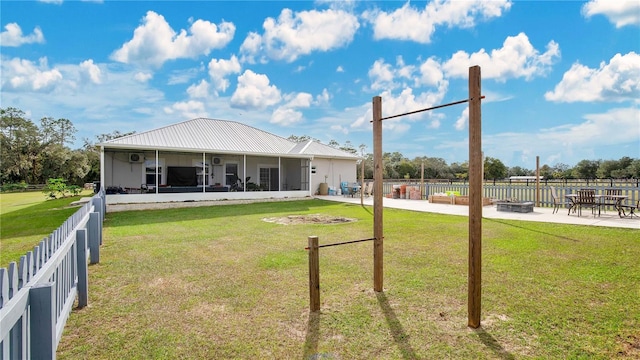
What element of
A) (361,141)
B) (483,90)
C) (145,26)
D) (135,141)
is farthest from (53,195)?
(361,141)

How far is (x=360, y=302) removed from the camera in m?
3.68

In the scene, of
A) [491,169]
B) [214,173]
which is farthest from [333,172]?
[491,169]

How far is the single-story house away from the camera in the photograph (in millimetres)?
14742

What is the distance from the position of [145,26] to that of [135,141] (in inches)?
200

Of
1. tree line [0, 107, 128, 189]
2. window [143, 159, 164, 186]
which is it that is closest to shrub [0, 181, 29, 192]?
tree line [0, 107, 128, 189]

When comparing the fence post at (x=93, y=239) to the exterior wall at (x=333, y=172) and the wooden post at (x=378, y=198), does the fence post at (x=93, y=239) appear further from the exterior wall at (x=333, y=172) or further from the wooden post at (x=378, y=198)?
the exterior wall at (x=333, y=172)

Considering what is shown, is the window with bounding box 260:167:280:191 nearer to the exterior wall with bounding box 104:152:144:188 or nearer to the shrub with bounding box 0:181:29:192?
the exterior wall with bounding box 104:152:144:188

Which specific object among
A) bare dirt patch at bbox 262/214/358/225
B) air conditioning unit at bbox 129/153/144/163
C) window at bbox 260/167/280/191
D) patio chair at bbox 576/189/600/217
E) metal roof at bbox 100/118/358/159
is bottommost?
bare dirt patch at bbox 262/214/358/225

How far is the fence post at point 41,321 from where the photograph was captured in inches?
74.9

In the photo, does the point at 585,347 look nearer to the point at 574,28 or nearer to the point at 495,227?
the point at 495,227

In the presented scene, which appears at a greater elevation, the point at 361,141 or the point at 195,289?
the point at 361,141

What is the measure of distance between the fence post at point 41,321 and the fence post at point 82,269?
1.93m

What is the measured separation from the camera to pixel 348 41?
19.4 metres

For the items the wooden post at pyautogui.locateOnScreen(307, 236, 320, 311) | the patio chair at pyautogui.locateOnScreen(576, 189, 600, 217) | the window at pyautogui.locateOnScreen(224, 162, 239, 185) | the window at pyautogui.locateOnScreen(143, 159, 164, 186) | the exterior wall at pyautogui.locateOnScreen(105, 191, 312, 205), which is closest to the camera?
the wooden post at pyautogui.locateOnScreen(307, 236, 320, 311)
